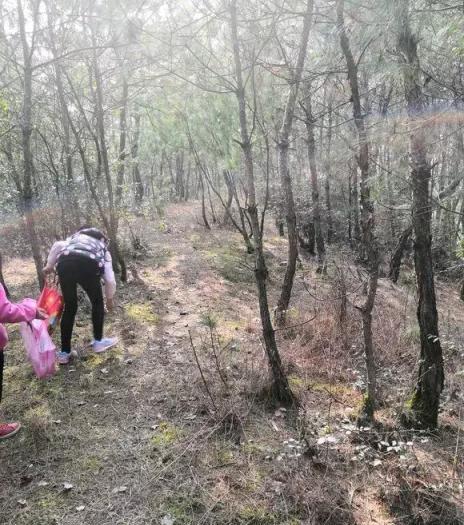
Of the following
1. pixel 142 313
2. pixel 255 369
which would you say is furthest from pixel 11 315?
pixel 142 313

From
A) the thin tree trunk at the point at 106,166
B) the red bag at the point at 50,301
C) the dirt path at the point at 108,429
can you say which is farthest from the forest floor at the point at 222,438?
the thin tree trunk at the point at 106,166

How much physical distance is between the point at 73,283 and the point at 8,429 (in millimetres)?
1594

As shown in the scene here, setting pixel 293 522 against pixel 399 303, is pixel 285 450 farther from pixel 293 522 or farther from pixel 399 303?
pixel 399 303

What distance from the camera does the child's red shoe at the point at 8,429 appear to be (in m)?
3.58

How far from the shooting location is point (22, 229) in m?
12.3

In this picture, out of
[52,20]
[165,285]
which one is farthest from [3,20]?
[165,285]

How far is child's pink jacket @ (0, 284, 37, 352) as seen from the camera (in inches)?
128

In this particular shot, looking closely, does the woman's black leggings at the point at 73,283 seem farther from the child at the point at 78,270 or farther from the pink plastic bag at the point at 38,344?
the pink plastic bag at the point at 38,344

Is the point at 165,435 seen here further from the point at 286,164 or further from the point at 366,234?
the point at 286,164

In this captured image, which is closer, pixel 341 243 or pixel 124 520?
pixel 124 520

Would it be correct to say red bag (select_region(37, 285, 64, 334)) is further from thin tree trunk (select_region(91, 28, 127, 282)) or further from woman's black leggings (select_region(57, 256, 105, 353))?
thin tree trunk (select_region(91, 28, 127, 282))

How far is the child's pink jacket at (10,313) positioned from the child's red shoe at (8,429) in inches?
30.2

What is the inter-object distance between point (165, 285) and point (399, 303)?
4815 mm

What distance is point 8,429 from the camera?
3.62 m
